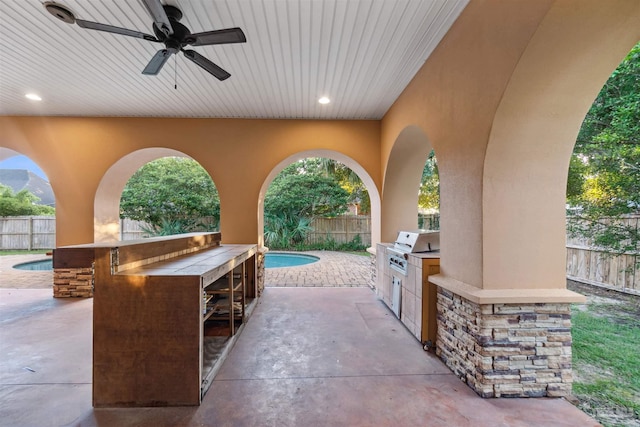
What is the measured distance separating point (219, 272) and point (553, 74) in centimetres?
306

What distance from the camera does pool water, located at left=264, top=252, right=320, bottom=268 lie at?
930cm

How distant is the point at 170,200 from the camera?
10.6 meters

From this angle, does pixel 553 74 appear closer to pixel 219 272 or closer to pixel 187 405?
pixel 219 272

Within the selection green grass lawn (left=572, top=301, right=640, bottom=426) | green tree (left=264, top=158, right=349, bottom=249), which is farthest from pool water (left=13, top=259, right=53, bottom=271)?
green grass lawn (left=572, top=301, right=640, bottom=426)

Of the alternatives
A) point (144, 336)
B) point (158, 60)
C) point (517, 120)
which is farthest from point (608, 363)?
point (158, 60)

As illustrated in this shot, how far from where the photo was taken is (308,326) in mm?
3570

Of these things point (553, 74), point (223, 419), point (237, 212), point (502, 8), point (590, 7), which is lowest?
point (223, 419)

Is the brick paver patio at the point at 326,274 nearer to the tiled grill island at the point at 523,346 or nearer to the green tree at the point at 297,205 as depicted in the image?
the green tree at the point at 297,205

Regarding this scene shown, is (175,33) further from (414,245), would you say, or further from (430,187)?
(430,187)

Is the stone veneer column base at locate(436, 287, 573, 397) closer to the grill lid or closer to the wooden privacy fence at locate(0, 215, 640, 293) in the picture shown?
the grill lid

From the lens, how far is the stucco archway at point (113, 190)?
5.00 metres

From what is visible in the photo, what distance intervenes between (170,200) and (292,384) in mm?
10140

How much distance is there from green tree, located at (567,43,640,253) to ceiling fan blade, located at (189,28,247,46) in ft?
16.0

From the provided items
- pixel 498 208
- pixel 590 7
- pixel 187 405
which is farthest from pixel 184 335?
pixel 590 7
